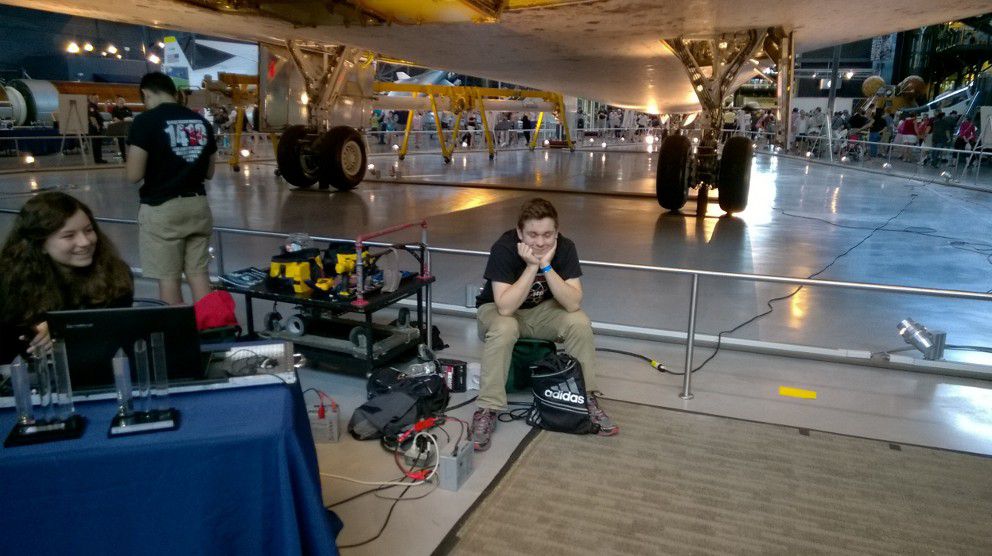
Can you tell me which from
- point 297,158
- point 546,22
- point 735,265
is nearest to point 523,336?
point 546,22

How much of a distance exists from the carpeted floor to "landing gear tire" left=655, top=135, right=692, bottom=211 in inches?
233

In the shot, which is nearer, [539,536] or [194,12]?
[539,536]

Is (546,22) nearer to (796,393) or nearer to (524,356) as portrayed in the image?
(524,356)

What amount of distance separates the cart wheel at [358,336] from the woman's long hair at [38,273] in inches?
57.5

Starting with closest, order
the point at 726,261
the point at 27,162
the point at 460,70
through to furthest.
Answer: the point at 726,261 < the point at 460,70 < the point at 27,162

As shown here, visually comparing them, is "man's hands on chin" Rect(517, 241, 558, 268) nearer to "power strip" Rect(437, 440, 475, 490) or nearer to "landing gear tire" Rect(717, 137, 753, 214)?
"power strip" Rect(437, 440, 475, 490)

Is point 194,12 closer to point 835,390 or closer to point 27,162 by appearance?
point 835,390

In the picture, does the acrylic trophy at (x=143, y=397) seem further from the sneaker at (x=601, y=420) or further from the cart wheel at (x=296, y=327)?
the cart wheel at (x=296, y=327)

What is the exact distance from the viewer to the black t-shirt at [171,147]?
12.0 ft

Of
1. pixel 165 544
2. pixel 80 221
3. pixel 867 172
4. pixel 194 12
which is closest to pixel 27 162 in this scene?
pixel 194 12

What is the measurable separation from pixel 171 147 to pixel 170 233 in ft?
1.74

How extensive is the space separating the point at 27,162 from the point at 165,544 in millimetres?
17405

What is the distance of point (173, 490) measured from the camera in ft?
5.01

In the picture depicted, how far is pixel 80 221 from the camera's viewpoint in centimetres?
245
